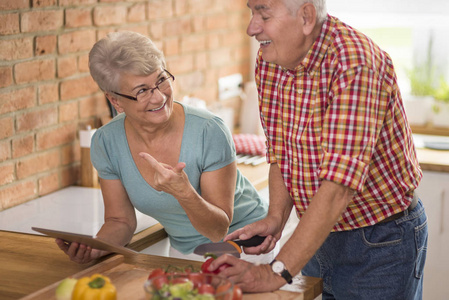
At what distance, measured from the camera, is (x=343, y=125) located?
141 centimetres

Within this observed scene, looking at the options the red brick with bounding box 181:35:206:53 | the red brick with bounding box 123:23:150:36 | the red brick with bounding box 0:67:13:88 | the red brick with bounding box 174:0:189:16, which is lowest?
the red brick with bounding box 181:35:206:53

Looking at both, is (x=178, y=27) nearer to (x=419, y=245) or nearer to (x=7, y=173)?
(x=7, y=173)

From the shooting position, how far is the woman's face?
1893 millimetres

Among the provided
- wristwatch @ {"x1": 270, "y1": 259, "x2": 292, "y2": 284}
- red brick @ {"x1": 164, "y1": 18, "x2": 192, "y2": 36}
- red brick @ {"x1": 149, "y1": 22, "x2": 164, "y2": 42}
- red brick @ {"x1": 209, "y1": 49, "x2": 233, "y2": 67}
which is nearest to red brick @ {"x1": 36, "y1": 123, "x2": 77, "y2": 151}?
red brick @ {"x1": 149, "y1": 22, "x2": 164, "y2": 42}

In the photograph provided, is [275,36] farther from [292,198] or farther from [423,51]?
[423,51]

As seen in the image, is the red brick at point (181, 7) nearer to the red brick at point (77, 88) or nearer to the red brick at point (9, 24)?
the red brick at point (77, 88)

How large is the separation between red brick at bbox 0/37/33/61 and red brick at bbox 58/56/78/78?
0.51ft

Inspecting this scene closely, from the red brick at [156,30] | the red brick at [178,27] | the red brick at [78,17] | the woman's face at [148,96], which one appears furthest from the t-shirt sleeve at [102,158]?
the red brick at [178,27]

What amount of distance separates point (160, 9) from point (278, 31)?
1642 millimetres

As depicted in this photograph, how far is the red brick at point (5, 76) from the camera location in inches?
88.6

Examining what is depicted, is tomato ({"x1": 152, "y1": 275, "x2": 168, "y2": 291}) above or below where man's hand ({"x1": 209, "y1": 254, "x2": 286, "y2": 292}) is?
above

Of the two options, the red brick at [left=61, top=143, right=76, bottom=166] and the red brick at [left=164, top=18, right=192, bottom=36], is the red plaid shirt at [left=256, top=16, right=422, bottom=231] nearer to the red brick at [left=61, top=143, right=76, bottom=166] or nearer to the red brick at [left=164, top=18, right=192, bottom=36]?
the red brick at [left=61, top=143, right=76, bottom=166]

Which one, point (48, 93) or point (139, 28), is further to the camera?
point (139, 28)

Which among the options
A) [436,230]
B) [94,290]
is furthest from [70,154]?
[436,230]
